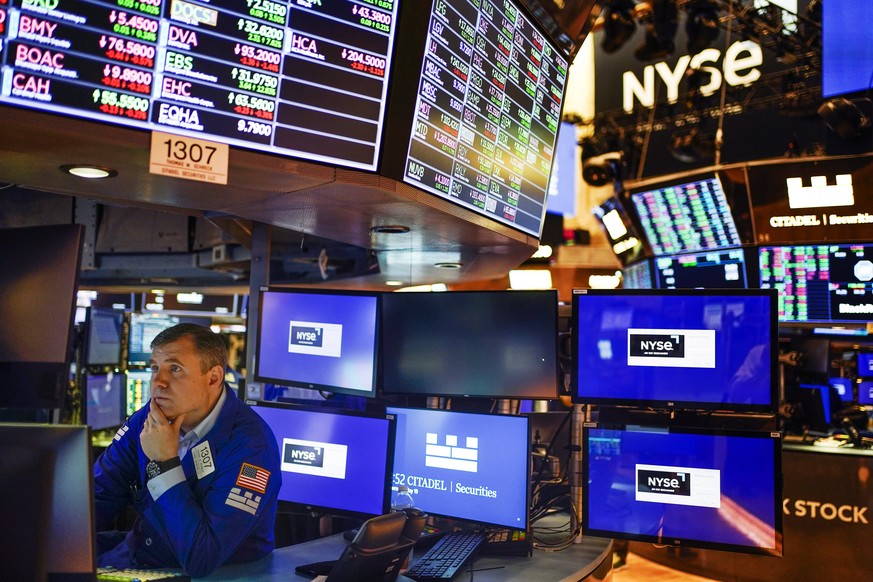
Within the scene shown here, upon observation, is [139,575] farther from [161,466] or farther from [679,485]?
[679,485]

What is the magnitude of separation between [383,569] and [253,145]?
1.16 meters

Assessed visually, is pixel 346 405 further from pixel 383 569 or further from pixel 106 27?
pixel 106 27

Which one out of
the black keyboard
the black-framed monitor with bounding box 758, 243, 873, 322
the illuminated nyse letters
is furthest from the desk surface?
the illuminated nyse letters

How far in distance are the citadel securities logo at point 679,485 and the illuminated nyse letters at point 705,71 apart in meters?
5.90

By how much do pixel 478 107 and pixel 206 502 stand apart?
65.5 inches

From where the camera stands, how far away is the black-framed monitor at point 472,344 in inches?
99.1

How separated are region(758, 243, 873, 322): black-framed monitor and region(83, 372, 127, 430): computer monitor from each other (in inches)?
172

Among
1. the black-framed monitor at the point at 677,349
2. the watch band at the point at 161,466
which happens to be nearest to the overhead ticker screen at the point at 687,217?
the black-framed monitor at the point at 677,349

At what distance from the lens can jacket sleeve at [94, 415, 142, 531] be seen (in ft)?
7.39

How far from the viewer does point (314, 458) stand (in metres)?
2.51


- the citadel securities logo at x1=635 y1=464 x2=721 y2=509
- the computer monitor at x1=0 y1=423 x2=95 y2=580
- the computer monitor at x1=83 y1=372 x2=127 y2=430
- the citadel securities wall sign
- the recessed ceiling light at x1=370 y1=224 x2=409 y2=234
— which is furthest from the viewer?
the citadel securities wall sign

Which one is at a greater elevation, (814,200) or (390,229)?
(814,200)

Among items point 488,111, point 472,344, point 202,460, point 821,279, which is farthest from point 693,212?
point 202,460

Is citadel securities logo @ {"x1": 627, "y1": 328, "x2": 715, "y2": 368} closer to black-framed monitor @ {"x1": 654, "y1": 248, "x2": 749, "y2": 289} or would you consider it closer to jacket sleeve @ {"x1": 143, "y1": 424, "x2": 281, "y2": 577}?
jacket sleeve @ {"x1": 143, "y1": 424, "x2": 281, "y2": 577}
